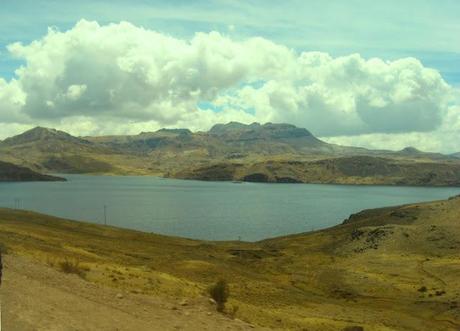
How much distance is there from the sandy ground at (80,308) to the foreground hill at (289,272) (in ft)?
0.47

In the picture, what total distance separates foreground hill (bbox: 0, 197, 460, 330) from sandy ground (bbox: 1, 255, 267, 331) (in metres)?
0.14

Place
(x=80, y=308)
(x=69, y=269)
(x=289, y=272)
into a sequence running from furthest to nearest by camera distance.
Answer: (x=289, y=272)
(x=69, y=269)
(x=80, y=308)

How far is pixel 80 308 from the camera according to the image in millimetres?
22062

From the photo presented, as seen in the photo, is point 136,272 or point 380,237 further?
point 380,237

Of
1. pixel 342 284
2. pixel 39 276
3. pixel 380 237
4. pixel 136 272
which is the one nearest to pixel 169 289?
pixel 136 272

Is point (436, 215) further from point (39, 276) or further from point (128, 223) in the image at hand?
point (39, 276)

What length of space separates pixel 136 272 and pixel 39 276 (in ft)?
39.4

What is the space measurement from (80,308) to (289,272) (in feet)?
168

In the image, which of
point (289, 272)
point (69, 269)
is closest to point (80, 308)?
point (69, 269)

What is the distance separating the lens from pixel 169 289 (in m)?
34.2

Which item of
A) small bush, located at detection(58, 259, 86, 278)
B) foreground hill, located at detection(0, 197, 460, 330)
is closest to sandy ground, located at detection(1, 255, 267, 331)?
foreground hill, located at detection(0, 197, 460, 330)

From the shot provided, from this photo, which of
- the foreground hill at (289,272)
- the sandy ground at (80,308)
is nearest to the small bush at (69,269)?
the foreground hill at (289,272)

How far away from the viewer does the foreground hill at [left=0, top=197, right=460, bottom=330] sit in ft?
100

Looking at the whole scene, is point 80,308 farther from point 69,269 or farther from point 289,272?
point 289,272
